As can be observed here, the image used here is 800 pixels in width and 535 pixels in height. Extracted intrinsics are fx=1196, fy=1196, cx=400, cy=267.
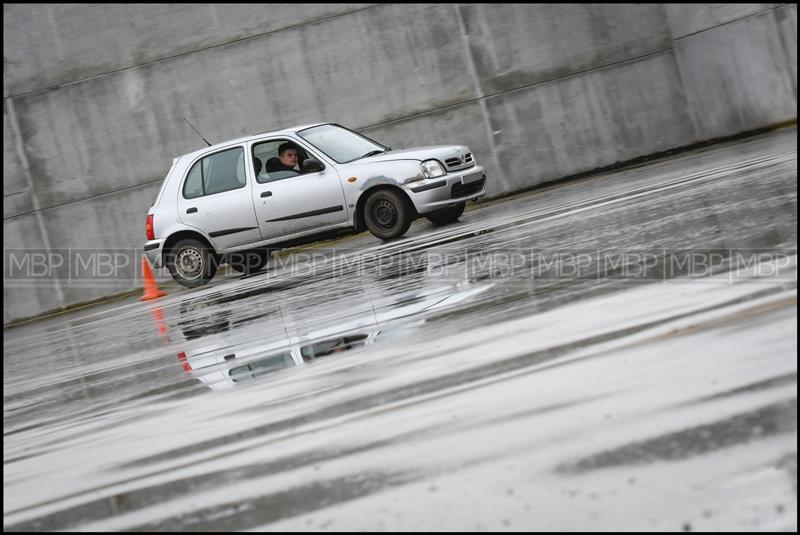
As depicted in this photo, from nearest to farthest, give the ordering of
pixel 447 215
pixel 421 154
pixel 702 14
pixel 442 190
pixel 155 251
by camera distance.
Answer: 1. pixel 442 190
2. pixel 421 154
3. pixel 155 251
4. pixel 447 215
5. pixel 702 14

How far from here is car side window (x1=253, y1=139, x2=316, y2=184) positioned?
47.5 feet

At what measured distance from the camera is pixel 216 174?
14852 mm

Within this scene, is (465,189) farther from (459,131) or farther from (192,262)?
(459,131)

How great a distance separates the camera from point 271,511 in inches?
138

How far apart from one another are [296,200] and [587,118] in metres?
6.82

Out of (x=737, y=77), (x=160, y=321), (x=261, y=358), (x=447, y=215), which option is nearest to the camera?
(x=261, y=358)

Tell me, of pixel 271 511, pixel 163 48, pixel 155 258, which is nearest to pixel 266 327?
pixel 271 511

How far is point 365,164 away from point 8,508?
1000 centimetres

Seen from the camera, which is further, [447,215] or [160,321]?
[447,215]

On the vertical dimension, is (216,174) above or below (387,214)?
above

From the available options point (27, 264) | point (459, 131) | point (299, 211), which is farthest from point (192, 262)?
point (459, 131)

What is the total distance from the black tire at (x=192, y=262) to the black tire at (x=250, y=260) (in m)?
0.56

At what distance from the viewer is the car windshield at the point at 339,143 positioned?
47.8 ft

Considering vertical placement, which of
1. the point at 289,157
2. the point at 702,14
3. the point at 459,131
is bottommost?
the point at 289,157
